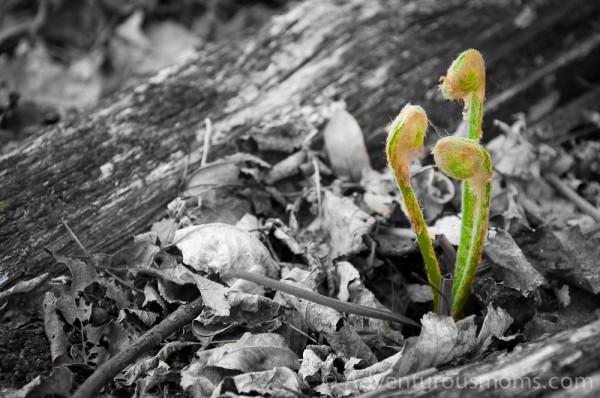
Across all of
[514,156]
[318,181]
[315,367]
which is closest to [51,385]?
[315,367]

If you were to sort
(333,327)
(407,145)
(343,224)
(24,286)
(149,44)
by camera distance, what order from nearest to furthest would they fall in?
(407,145) → (333,327) → (24,286) → (343,224) → (149,44)

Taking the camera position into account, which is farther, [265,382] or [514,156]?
[514,156]

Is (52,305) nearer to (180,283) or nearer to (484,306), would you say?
(180,283)

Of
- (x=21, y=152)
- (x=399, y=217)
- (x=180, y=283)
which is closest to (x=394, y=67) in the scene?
(x=399, y=217)

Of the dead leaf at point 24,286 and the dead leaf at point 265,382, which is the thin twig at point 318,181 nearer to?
the dead leaf at point 265,382

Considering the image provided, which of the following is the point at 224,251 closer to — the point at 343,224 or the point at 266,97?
the point at 343,224
